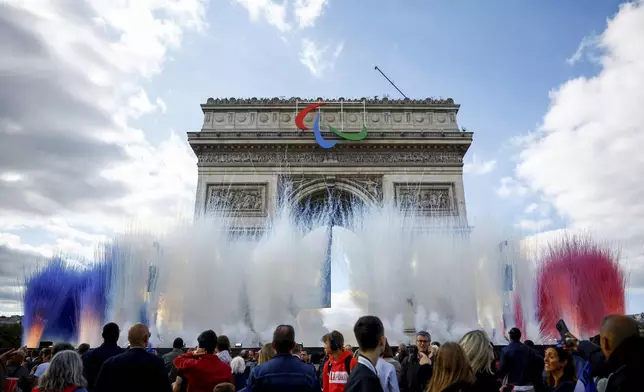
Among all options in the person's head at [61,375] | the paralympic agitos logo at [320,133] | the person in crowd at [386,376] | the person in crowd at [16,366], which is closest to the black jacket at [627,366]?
the person in crowd at [386,376]

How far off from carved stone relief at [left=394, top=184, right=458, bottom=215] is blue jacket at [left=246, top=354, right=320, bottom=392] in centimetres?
2103

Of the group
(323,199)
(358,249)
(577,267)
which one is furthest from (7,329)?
(577,267)

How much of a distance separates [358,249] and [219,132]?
32.2 feet

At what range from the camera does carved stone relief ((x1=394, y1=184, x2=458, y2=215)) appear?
24.0 metres

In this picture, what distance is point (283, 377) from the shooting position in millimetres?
3244

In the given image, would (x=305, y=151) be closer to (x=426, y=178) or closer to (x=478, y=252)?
(x=426, y=178)

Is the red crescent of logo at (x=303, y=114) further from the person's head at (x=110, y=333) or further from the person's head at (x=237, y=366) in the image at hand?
the person's head at (x=110, y=333)

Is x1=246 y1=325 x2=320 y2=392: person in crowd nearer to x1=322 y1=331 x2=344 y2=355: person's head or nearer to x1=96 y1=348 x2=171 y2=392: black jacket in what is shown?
x1=96 y1=348 x2=171 y2=392: black jacket

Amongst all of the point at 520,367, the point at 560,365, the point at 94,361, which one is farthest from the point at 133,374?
the point at 520,367

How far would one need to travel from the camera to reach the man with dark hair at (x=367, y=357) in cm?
274

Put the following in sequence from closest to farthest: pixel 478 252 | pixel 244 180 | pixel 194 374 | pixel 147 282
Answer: pixel 194 374 < pixel 147 282 < pixel 478 252 < pixel 244 180

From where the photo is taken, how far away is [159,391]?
348 cm

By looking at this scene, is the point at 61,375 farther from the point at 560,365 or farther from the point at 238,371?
the point at 560,365

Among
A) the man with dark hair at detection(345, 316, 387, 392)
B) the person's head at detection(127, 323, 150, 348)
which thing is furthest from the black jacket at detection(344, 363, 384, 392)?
the person's head at detection(127, 323, 150, 348)
